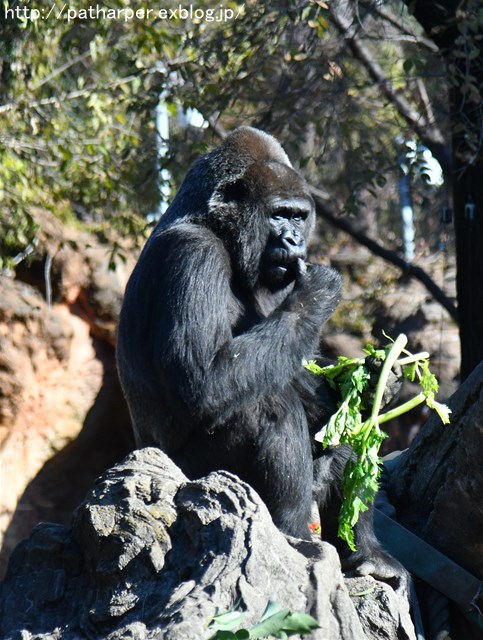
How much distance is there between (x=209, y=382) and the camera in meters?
3.98

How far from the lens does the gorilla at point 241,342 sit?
13.1 feet

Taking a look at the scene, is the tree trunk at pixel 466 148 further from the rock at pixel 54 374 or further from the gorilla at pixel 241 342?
the rock at pixel 54 374

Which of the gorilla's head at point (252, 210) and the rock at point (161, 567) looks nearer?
the rock at point (161, 567)

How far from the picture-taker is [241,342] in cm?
409

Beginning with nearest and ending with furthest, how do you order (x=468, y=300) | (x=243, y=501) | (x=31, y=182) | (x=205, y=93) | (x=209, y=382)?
1. (x=243, y=501)
2. (x=209, y=382)
3. (x=468, y=300)
4. (x=205, y=93)
5. (x=31, y=182)

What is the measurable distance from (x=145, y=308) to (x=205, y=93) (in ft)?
11.5

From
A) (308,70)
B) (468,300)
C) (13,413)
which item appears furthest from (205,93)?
(13,413)

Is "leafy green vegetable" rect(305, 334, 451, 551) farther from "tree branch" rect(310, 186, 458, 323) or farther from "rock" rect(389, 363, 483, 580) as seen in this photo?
"tree branch" rect(310, 186, 458, 323)

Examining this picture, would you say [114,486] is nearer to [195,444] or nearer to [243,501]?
[243,501]

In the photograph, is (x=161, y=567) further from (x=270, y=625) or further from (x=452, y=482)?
(x=452, y=482)

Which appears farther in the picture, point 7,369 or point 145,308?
point 7,369

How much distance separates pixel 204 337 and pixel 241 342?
185 millimetres

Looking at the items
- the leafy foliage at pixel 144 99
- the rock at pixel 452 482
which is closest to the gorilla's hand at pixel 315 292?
the rock at pixel 452 482

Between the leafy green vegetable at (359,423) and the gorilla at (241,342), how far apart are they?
6.8 inches
